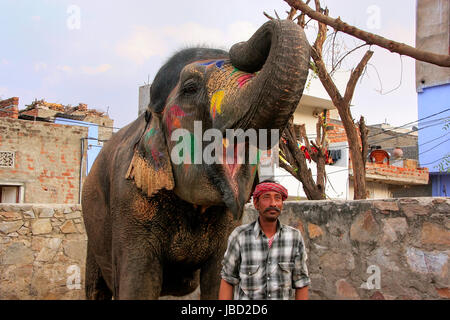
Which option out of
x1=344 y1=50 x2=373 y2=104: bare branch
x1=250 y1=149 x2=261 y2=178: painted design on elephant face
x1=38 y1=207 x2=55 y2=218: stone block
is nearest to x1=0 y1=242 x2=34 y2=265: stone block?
x1=38 y1=207 x2=55 y2=218: stone block

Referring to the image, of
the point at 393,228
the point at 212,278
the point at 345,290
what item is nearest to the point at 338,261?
the point at 345,290

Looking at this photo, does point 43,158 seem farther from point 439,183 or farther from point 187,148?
point 187,148

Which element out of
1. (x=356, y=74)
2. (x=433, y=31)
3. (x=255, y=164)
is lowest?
(x=255, y=164)

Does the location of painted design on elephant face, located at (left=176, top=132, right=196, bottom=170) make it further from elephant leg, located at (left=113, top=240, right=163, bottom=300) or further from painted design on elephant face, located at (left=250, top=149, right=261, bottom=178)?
elephant leg, located at (left=113, top=240, right=163, bottom=300)

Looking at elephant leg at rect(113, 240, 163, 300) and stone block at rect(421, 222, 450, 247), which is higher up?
stone block at rect(421, 222, 450, 247)

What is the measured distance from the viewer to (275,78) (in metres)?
1.97

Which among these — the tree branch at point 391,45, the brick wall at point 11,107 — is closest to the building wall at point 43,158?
the brick wall at point 11,107

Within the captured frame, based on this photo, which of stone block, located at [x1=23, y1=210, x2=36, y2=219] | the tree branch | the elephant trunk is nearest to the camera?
the elephant trunk

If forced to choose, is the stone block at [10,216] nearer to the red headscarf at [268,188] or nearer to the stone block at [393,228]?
the stone block at [393,228]

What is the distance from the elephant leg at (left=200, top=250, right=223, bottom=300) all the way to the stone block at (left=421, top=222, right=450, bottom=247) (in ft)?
5.71

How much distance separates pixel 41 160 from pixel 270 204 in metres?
15.8

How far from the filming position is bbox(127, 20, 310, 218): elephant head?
1998 millimetres
